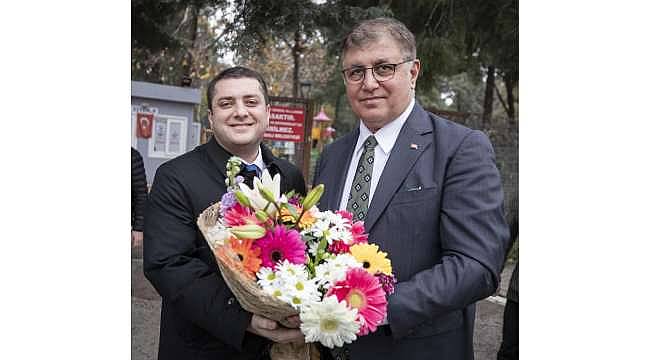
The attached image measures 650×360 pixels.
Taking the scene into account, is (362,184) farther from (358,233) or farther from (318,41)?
(318,41)

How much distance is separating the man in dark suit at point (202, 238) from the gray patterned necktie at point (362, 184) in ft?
1.44

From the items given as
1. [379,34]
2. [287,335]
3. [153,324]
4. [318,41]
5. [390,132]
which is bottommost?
[153,324]

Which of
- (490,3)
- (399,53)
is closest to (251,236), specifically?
(399,53)

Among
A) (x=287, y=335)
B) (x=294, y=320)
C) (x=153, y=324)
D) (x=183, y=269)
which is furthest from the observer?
→ (x=153, y=324)

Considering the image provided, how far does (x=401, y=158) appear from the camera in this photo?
2102mm

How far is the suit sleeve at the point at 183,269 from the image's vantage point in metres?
2.04

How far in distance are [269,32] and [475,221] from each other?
3.20m

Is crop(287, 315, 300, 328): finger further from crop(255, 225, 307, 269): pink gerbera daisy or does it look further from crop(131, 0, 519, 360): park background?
crop(131, 0, 519, 360): park background

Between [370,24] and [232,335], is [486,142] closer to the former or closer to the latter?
[370,24]

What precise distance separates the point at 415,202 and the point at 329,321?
2.01ft

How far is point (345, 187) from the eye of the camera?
225 cm

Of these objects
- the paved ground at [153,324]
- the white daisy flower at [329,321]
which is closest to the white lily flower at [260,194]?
the white daisy flower at [329,321]

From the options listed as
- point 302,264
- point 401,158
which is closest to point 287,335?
point 302,264

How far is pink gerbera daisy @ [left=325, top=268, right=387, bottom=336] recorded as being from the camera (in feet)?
5.25
